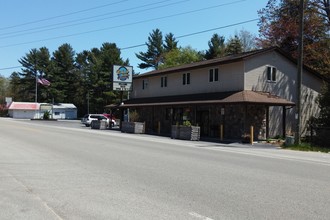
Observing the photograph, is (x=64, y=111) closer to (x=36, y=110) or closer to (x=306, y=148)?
(x=36, y=110)

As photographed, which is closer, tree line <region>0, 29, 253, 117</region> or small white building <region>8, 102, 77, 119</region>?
tree line <region>0, 29, 253, 117</region>

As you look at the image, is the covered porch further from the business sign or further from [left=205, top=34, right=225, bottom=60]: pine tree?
[left=205, top=34, right=225, bottom=60]: pine tree

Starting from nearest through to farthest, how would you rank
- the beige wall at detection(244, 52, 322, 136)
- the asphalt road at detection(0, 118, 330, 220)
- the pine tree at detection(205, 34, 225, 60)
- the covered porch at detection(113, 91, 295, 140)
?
the asphalt road at detection(0, 118, 330, 220) → the covered porch at detection(113, 91, 295, 140) → the beige wall at detection(244, 52, 322, 136) → the pine tree at detection(205, 34, 225, 60)

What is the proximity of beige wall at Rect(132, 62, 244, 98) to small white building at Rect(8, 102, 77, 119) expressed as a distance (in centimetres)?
5426

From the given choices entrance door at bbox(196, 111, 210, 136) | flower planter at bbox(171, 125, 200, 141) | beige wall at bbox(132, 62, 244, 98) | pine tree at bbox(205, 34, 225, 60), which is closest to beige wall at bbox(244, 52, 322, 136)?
beige wall at bbox(132, 62, 244, 98)

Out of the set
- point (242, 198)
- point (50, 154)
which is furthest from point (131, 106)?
point (242, 198)

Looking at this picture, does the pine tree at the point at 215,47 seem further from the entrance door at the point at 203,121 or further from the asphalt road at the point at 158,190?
the asphalt road at the point at 158,190

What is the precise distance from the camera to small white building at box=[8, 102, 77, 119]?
95.1 meters

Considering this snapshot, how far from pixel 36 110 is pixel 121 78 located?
5513 cm

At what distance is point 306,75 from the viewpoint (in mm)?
35438

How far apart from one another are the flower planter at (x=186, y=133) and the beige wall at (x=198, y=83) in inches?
196

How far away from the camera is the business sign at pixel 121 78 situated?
4650 cm

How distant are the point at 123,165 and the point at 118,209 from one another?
5.82m

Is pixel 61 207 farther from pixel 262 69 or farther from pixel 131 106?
pixel 131 106
